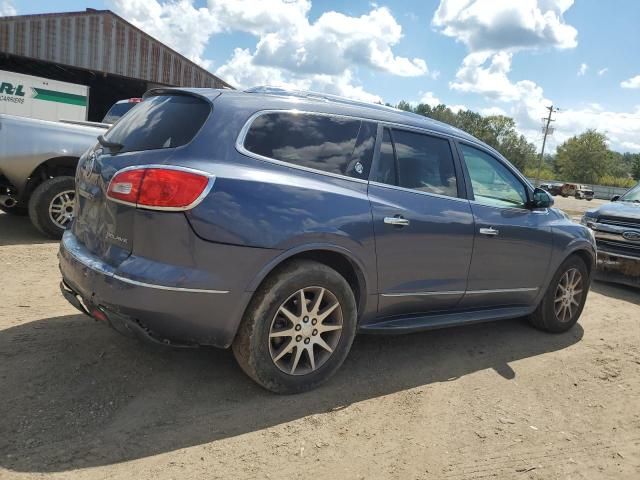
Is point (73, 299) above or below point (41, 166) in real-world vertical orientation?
below

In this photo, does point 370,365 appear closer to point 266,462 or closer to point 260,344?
point 260,344

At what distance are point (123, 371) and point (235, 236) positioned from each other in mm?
1295

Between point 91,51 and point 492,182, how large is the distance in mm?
23459

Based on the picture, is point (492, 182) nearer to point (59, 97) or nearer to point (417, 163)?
point (417, 163)

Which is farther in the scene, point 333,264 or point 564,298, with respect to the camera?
point 564,298

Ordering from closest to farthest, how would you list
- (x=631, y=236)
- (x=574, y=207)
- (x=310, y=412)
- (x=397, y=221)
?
(x=310, y=412), (x=397, y=221), (x=631, y=236), (x=574, y=207)

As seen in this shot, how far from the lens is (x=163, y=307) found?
2826 millimetres

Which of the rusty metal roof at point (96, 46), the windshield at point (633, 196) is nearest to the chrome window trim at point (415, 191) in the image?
the windshield at point (633, 196)

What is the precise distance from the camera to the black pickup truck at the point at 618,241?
730cm

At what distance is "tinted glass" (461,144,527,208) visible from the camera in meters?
4.32

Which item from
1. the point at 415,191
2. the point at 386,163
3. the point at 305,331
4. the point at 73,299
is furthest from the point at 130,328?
the point at 415,191

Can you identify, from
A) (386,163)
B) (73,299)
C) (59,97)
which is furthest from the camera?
(59,97)

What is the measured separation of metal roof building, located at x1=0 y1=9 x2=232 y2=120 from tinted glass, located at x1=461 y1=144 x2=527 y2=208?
2304cm

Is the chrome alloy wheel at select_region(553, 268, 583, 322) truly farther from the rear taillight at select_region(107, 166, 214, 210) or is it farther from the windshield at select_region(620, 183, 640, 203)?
the windshield at select_region(620, 183, 640, 203)
